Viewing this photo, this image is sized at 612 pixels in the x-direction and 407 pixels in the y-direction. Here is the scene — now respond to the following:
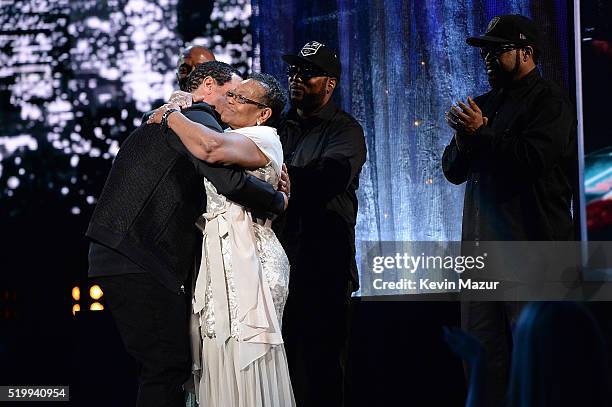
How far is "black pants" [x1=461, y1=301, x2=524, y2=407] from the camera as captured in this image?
12.3 ft

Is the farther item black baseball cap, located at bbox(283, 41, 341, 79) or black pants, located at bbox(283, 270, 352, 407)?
black baseball cap, located at bbox(283, 41, 341, 79)

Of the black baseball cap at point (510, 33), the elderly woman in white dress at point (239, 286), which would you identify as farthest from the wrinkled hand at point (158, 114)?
the black baseball cap at point (510, 33)

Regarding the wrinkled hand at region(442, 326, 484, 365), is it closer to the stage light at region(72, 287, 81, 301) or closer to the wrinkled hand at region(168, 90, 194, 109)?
the wrinkled hand at region(168, 90, 194, 109)

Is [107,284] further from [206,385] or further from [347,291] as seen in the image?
[347,291]

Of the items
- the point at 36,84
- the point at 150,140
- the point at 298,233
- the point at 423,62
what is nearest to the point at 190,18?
the point at 36,84

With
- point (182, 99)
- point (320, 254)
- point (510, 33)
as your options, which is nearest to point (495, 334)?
point (320, 254)

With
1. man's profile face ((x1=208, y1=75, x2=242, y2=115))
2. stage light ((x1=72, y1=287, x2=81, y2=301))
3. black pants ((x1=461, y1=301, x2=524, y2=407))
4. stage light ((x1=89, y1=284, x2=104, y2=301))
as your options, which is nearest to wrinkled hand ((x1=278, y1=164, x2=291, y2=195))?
man's profile face ((x1=208, y1=75, x2=242, y2=115))

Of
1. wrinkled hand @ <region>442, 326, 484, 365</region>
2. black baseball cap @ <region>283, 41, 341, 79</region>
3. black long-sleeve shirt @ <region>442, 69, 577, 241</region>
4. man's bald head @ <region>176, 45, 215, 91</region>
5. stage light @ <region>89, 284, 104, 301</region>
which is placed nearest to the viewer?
wrinkled hand @ <region>442, 326, 484, 365</region>

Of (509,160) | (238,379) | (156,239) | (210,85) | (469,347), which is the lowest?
(238,379)

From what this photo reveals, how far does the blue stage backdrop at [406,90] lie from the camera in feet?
14.4

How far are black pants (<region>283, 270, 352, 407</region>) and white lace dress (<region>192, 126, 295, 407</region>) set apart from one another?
2.18 ft

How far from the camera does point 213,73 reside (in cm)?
332

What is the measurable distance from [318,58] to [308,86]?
0.13 meters

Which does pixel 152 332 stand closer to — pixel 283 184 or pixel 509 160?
pixel 283 184
